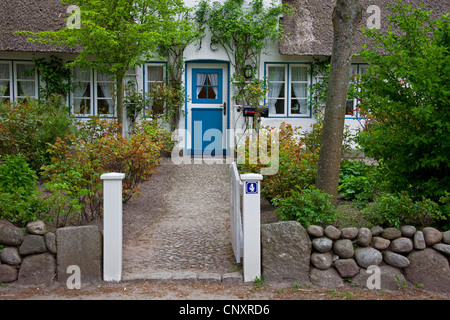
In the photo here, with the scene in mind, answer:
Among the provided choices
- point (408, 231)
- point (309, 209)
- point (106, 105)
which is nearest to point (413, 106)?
point (408, 231)

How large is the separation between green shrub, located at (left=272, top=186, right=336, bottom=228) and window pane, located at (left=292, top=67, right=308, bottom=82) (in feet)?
25.7

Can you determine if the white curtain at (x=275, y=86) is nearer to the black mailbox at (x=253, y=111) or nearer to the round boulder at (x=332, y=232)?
the black mailbox at (x=253, y=111)

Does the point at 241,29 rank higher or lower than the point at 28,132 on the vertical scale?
higher

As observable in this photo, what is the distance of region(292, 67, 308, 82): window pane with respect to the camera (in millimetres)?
12582

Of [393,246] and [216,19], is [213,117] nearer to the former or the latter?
[216,19]

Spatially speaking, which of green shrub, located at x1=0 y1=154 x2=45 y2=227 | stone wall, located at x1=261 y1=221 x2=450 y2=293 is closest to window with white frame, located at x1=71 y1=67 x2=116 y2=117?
green shrub, located at x1=0 y1=154 x2=45 y2=227

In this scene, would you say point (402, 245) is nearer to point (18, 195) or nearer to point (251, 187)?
point (251, 187)

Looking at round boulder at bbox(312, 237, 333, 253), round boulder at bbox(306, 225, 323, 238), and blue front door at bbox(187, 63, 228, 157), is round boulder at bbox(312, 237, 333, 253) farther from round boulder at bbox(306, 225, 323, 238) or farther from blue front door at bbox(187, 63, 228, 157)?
blue front door at bbox(187, 63, 228, 157)

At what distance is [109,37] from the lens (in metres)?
9.18

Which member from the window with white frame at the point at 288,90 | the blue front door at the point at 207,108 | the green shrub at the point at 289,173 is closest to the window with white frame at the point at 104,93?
the blue front door at the point at 207,108

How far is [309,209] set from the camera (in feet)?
16.6

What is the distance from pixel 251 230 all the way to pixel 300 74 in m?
8.58

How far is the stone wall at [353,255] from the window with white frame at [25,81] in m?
9.75

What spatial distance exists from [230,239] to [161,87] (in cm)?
670
